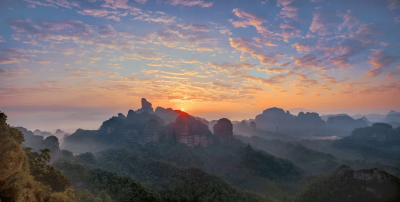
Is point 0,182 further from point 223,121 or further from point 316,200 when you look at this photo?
point 223,121

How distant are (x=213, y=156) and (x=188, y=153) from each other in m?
15.3

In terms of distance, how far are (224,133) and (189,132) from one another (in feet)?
84.3

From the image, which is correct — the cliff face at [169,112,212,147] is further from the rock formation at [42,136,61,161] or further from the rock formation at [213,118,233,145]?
the rock formation at [42,136,61,161]

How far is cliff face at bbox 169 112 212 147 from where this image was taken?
106m

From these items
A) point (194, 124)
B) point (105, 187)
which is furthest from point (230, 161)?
point (105, 187)

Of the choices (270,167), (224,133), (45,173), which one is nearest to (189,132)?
(224,133)

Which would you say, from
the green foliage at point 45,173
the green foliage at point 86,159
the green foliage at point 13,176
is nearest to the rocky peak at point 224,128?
the green foliage at point 86,159

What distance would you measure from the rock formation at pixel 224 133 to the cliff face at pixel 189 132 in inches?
324

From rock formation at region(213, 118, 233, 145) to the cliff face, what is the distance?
823cm

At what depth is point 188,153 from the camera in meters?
95.8

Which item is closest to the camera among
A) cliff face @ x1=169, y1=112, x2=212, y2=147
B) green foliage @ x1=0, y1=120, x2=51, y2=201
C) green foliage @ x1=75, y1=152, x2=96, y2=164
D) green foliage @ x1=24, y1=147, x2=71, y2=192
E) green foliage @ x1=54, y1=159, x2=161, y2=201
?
green foliage @ x1=0, y1=120, x2=51, y2=201

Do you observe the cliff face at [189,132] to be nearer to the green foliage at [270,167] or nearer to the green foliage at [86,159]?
the green foliage at [270,167]

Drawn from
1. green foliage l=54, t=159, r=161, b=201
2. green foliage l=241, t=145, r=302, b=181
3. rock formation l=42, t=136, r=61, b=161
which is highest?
A: rock formation l=42, t=136, r=61, b=161

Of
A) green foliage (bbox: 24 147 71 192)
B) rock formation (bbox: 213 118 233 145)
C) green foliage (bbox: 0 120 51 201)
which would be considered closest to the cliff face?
rock formation (bbox: 213 118 233 145)
